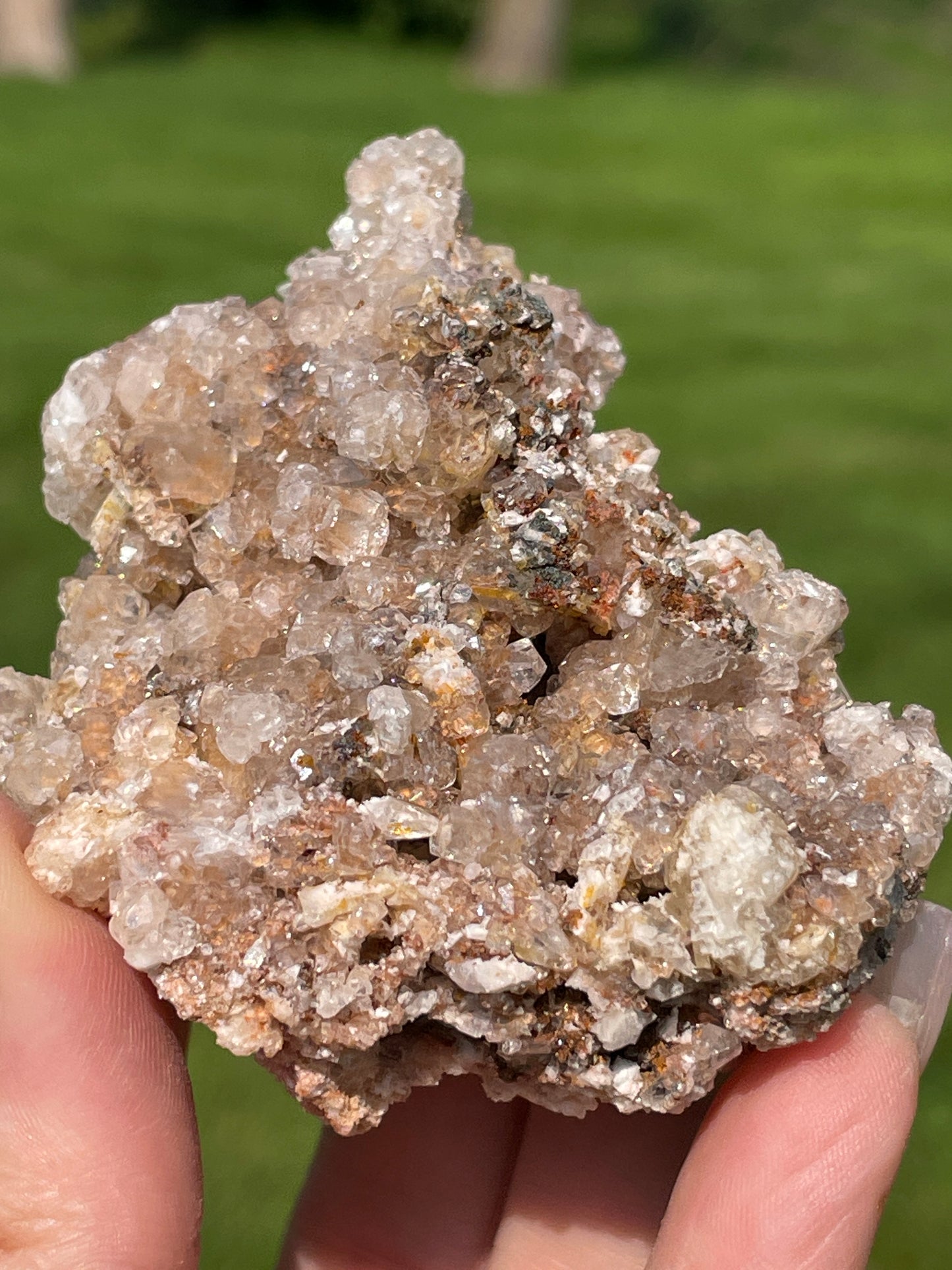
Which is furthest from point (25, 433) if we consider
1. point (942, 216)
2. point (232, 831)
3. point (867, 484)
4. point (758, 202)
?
point (942, 216)

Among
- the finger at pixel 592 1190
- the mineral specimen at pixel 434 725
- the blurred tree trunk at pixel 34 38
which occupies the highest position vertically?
the mineral specimen at pixel 434 725

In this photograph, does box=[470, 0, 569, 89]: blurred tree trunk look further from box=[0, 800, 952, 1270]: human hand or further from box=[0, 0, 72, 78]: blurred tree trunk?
box=[0, 800, 952, 1270]: human hand

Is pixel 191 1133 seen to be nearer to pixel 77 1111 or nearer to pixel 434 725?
pixel 77 1111

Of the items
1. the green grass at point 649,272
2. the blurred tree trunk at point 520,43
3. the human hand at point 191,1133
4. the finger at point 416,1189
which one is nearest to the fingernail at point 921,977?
the human hand at point 191,1133

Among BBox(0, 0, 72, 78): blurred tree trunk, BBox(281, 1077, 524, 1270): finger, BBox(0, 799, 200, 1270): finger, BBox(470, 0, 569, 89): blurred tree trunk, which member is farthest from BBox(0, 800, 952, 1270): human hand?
BBox(470, 0, 569, 89): blurred tree trunk

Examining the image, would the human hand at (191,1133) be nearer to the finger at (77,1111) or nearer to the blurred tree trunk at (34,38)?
Answer: the finger at (77,1111)

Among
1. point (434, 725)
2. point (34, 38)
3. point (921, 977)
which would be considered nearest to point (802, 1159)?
point (921, 977)
